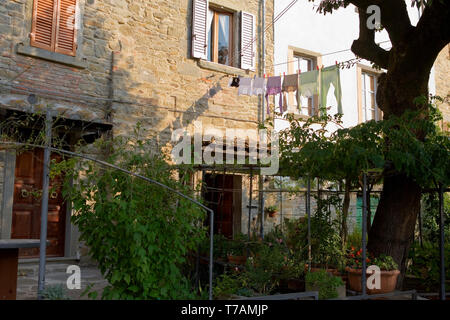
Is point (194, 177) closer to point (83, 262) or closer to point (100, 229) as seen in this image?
point (83, 262)

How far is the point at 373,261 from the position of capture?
6.06 m

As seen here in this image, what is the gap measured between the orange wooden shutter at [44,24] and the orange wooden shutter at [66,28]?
0.09m

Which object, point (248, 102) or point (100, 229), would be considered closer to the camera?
point (100, 229)

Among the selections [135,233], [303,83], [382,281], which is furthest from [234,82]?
[135,233]

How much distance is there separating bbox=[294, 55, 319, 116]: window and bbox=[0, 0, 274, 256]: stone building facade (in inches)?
35.7

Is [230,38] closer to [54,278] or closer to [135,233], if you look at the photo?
[54,278]

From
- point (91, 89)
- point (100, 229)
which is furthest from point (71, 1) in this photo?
point (100, 229)

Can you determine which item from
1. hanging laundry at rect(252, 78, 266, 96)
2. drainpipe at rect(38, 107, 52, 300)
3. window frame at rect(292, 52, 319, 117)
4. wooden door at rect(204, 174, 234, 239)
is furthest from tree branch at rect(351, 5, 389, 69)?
drainpipe at rect(38, 107, 52, 300)

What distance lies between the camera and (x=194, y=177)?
30.7 ft

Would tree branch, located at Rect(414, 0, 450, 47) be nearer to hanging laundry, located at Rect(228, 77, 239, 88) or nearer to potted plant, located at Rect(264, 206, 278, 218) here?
hanging laundry, located at Rect(228, 77, 239, 88)

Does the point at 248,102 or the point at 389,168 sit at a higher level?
the point at 248,102

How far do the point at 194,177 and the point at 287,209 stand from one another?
2.67m

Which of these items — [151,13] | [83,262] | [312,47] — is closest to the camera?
[83,262]

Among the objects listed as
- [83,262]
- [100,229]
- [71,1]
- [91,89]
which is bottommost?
[83,262]
